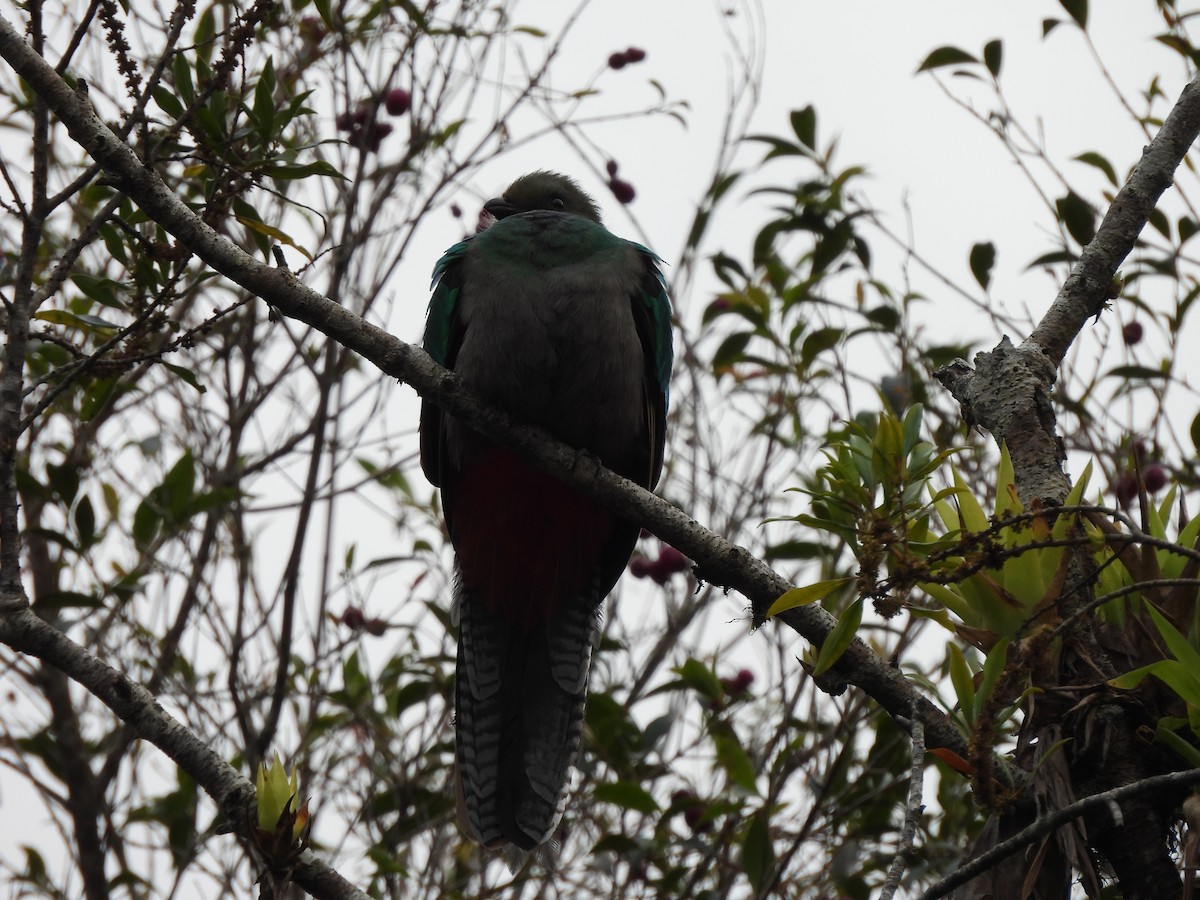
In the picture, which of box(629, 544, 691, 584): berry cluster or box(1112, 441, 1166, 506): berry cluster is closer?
box(1112, 441, 1166, 506): berry cluster

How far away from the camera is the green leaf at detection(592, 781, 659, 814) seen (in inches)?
193

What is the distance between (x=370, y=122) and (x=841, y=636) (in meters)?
3.85

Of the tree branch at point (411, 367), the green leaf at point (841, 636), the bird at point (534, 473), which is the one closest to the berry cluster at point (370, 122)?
the bird at point (534, 473)

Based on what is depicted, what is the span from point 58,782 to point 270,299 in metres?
3.55

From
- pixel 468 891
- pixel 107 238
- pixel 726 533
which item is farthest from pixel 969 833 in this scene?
pixel 107 238

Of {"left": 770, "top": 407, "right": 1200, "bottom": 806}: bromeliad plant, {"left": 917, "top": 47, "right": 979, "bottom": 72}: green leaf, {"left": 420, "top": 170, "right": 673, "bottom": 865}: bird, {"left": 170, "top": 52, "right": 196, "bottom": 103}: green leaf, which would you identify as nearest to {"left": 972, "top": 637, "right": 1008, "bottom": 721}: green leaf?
{"left": 770, "top": 407, "right": 1200, "bottom": 806}: bromeliad plant

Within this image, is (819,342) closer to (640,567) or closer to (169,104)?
(640,567)

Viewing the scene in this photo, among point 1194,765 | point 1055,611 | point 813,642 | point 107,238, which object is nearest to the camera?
point 1194,765

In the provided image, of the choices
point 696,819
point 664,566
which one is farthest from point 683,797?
point 664,566

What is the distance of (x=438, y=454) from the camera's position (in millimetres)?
4812

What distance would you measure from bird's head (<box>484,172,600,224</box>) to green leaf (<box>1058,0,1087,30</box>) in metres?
2.45

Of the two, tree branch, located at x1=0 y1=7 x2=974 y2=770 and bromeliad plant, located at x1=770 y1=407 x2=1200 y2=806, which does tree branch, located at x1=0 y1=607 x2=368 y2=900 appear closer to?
tree branch, located at x1=0 y1=7 x2=974 y2=770

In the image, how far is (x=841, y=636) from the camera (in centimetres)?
285

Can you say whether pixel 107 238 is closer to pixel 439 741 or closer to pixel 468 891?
pixel 439 741
